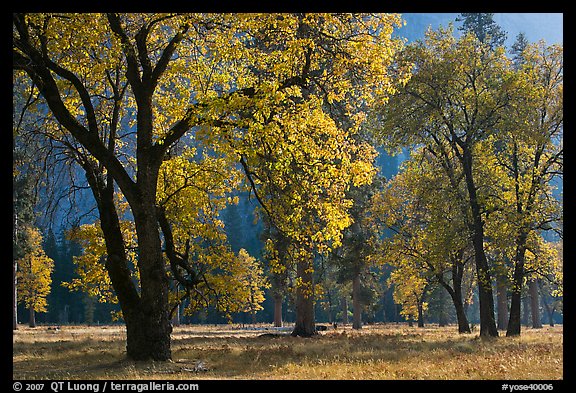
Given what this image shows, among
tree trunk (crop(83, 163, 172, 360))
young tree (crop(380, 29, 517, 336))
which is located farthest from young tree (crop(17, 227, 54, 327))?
tree trunk (crop(83, 163, 172, 360))

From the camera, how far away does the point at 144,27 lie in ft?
56.9

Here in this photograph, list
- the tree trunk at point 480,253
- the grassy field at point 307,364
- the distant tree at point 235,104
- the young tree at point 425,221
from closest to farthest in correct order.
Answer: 1. the grassy field at point 307,364
2. the distant tree at point 235,104
3. the tree trunk at point 480,253
4. the young tree at point 425,221

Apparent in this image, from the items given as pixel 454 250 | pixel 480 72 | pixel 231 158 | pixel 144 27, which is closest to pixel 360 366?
pixel 231 158

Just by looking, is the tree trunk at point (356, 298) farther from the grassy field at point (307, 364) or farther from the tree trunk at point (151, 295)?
the tree trunk at point (151, 295)

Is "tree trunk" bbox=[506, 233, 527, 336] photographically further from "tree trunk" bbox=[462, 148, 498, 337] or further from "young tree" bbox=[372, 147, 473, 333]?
"young tree" bbox=[372, 147, 473, 333]

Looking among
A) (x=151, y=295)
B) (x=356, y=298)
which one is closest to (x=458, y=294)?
(x=356, y=298)

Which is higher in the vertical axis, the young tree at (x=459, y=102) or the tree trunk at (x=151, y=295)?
the young tree at (x=459, y=102)

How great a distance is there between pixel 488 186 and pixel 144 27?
747 inches

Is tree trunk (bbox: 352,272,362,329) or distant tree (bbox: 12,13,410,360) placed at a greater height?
distant tree (bbox: 12,13,410,360)

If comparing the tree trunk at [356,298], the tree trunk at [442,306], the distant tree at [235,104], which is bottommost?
the tree trunk at [442,306]

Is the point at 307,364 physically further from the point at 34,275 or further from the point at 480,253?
the point at 34,275

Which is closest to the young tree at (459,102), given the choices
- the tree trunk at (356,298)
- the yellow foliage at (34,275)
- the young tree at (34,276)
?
the tree trunk at (356,298)

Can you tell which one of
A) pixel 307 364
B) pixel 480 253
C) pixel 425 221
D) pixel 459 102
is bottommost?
pixel 307 364

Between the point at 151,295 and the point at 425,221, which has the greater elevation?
the point at 425,221
